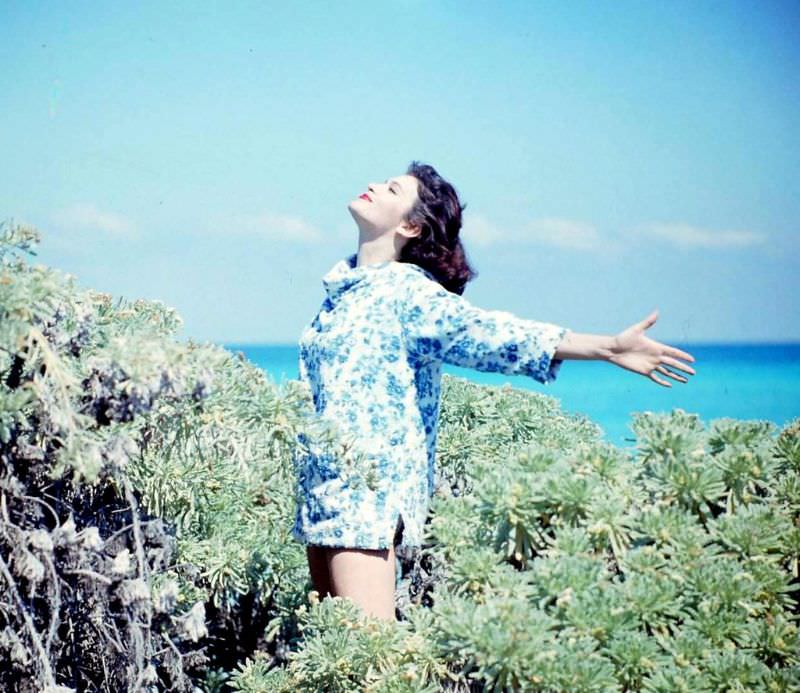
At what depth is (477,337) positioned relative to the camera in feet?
9.52

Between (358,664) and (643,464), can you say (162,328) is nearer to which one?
(358,664)

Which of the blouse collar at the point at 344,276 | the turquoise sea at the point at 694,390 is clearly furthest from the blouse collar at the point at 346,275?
the turquoise sea at the point at 694,390

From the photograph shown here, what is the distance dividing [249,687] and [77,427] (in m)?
1.14

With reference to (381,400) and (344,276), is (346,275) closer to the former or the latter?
(344,276)

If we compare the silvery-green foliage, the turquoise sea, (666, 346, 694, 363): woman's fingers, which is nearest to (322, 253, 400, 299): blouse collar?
the silvery-green foliage

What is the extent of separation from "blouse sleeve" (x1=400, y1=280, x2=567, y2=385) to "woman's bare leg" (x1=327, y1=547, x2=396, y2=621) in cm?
67

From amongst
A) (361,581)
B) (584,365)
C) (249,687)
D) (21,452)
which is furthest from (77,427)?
(584,365)

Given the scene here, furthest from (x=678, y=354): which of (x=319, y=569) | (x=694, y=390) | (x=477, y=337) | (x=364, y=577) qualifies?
(x=694, y=390)

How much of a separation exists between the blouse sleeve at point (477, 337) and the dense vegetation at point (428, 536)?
433 millimetres

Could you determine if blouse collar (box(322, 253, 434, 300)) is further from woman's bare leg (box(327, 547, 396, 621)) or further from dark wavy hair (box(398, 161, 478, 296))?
woman's bare leg (box(327, 547, 396, 621))

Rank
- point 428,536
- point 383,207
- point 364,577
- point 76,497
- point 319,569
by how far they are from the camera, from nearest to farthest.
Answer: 1. point 428,536
2. point 76,497
3. point 364,577
4. point 319,569
5. point 383,207

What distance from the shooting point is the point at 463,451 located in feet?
13.5

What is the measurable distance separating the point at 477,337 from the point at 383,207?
2.98 ft

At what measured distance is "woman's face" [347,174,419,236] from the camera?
3.61 meters
